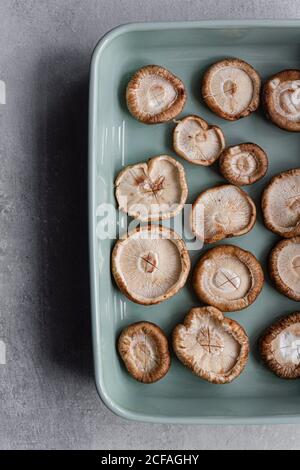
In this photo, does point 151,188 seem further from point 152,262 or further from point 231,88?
point 231,88

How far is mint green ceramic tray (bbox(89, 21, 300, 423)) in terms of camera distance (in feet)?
3.38

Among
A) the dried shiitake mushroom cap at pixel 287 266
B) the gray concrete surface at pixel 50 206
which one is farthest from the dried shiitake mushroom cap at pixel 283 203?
the gray concrete surface at pixel 50 206

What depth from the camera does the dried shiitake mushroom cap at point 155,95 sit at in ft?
3.46

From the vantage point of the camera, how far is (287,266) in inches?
41.9

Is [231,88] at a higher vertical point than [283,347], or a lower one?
higher

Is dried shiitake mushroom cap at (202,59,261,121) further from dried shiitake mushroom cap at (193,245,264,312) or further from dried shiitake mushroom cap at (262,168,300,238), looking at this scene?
dried shiitake mushroom cap at (193,245,264,312)

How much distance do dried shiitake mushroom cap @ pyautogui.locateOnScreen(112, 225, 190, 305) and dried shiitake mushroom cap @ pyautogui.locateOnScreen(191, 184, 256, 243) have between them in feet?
0.18

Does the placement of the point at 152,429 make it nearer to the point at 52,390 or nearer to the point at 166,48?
the point at 52,390

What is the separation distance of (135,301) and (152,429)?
294 millimetres

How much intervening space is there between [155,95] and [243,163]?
0.72 feet

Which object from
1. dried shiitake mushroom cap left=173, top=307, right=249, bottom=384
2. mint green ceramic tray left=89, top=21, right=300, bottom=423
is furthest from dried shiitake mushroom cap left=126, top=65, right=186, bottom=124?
dried shiitake mushroom cap left=173, top=307, right=249, bottom=384

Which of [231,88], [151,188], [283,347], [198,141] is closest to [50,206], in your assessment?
[151,188]

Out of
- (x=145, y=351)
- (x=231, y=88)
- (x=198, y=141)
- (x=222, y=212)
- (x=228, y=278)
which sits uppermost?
(x=231, y=88)
